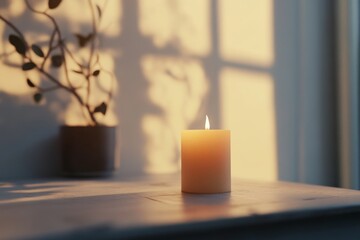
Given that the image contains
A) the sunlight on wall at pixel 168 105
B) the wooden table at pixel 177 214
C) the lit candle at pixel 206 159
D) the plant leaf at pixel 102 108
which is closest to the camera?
the wooden table at pixel 177 214

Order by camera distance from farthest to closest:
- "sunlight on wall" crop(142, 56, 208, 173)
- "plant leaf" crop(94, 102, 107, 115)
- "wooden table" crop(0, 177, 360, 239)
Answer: "sunlight on wall" crop(142, 56, 208, 173), "plant leaf" crop(94, 102, 107, 115), "wooden table" crop(0, 177, 360, 239)

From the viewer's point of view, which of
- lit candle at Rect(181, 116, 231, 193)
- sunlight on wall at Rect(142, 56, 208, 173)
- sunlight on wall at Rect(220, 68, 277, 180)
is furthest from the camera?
sunlight on wall at Rect(220, 68, 277, 180)

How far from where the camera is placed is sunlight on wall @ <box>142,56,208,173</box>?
50.3 inches

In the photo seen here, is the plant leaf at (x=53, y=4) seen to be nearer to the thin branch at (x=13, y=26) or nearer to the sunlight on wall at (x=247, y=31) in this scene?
the thin branch at (x=13, y=26)

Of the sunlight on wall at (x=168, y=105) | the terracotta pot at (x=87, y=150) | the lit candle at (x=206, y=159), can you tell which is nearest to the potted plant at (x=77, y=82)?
the terracotta pot at (x=87, y=150)

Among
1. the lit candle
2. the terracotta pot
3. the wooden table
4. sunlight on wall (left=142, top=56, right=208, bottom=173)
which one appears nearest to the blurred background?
sunlight on wall (left=142, top=56, right=208, bottom=173)

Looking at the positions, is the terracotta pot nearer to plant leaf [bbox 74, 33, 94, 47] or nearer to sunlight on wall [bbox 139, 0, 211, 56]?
plant leaf [bbox 74, 33, 94, 47]

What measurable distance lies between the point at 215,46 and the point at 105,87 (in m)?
0.39

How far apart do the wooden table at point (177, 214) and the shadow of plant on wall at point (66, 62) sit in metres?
0.39

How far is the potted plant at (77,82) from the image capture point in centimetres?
104

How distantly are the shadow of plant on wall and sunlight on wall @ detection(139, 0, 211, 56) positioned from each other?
15 cm

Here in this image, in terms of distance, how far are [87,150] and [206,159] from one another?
40 centimetres

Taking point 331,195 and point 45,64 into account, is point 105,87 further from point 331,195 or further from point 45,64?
point 331,195

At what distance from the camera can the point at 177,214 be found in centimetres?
54
